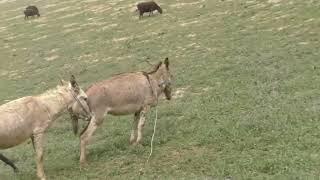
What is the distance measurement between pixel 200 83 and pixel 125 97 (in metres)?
6.20

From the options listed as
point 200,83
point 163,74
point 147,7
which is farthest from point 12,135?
point 147,7

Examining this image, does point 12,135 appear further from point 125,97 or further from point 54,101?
point 125,97

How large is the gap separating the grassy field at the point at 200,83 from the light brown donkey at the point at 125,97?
59 centimetres

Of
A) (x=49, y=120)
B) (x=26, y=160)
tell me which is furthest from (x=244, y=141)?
(x=26, y=160)

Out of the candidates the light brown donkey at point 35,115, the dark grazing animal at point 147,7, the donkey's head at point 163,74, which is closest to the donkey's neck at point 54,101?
the light brown donkey at point 35,115

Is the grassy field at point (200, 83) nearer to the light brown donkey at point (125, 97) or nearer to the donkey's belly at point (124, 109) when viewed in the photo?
the light brown donkey at point (125, 97)

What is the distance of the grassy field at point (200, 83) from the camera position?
11.3 m

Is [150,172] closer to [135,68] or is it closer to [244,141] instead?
[244,141]

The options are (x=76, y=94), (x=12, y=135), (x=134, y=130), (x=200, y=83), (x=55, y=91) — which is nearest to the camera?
(x=12, y=135)

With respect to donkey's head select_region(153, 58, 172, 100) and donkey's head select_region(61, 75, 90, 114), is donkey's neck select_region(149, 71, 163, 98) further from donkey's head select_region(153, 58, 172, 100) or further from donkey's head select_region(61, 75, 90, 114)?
donkey's head select_region(61, 75, 90, 114)

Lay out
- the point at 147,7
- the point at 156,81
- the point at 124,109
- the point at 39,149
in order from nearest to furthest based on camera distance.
A: the point at 39,149 < the point at 124,109 < the point at 156,81 < the point at 147,7

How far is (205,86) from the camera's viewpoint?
59.4ft

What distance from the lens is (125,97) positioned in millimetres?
12773

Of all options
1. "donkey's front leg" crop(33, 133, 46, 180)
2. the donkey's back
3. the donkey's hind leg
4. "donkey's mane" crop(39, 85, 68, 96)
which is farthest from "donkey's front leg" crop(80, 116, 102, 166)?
the donkey's hind leg
